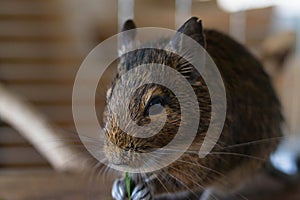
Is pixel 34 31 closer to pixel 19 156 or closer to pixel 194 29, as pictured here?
pixel 19 156

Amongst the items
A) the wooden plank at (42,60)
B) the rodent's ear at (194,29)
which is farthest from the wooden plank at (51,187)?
the wooden plank at (42,60)

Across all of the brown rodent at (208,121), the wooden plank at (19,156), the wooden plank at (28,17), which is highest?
the brown rodent at (208,121)

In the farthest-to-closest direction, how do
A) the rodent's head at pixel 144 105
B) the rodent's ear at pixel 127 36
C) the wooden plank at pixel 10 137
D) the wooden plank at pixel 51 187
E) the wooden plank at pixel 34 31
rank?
the wooden plank at pixel 34 31
the wooden plank at pixel 10 137
the wooden plank at pixel 51 187
the rodent's ear at pixel 127 36
the rodent's head at pixel 144 105

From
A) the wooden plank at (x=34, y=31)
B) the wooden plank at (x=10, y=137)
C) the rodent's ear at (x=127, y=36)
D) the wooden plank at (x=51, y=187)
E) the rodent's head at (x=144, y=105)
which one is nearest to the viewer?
the rodent's head at (x=144, y=105)

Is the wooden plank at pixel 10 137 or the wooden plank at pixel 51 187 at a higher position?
the wooden plank at pixel 51 187

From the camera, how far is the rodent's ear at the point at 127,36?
0.77 m

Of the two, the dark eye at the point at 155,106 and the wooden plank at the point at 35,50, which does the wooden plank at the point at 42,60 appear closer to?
the wooden plank at the point at 35,50

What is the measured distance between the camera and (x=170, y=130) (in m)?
0.67

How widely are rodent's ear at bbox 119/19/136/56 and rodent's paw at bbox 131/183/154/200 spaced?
0.74 ft

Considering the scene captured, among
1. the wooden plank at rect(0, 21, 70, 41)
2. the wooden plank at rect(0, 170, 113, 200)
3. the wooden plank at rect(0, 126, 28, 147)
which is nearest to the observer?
the wooden plank at rect(0, 170, 113, 200)

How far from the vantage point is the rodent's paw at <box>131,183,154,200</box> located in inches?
26.2

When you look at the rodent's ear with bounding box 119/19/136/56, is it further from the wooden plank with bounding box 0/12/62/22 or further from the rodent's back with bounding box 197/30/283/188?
the wooden plank with bounding box 0/12/62/22

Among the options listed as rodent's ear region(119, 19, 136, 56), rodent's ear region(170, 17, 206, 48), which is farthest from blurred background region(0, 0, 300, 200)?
rodent's ear region(170, 17, 206, 48)

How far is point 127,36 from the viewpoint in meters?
0.78
